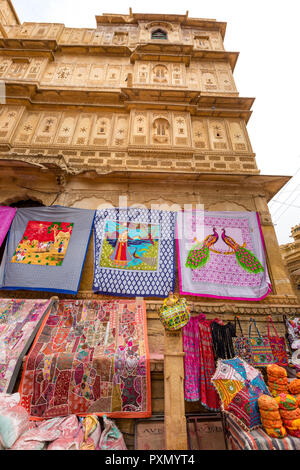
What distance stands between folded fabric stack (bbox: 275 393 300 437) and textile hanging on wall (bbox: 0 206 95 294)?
12.7 feet

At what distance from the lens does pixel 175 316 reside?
2.94m

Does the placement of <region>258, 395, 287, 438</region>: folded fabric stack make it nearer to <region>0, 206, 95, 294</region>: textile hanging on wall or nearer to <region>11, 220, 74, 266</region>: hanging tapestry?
<region>0, 206, 95, 294</region>: textile hanging on wall

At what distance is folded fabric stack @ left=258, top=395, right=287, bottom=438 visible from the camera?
228 cm

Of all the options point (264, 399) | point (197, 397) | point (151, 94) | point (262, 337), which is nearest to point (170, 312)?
point (264, 399)

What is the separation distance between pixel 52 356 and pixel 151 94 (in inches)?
329

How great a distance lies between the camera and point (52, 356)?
3.49 meters

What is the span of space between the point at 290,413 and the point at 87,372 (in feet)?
8.94

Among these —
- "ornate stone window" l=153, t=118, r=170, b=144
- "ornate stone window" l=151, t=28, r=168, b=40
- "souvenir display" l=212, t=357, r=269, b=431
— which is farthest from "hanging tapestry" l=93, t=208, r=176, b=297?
"ornate stone window" l=151, t=28, r=168, b=40

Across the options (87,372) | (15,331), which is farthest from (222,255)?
(15,331)

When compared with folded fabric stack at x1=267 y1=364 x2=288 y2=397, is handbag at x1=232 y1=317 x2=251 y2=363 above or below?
above

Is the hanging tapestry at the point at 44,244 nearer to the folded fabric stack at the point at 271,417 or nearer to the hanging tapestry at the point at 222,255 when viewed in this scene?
the hanging tapestry at the point at 222,255

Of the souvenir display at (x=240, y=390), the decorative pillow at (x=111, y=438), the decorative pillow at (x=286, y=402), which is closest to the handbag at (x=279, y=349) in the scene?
the souvenir display at (x=240, y=390)

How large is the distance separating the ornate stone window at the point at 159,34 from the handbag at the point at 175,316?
39.5 feet
